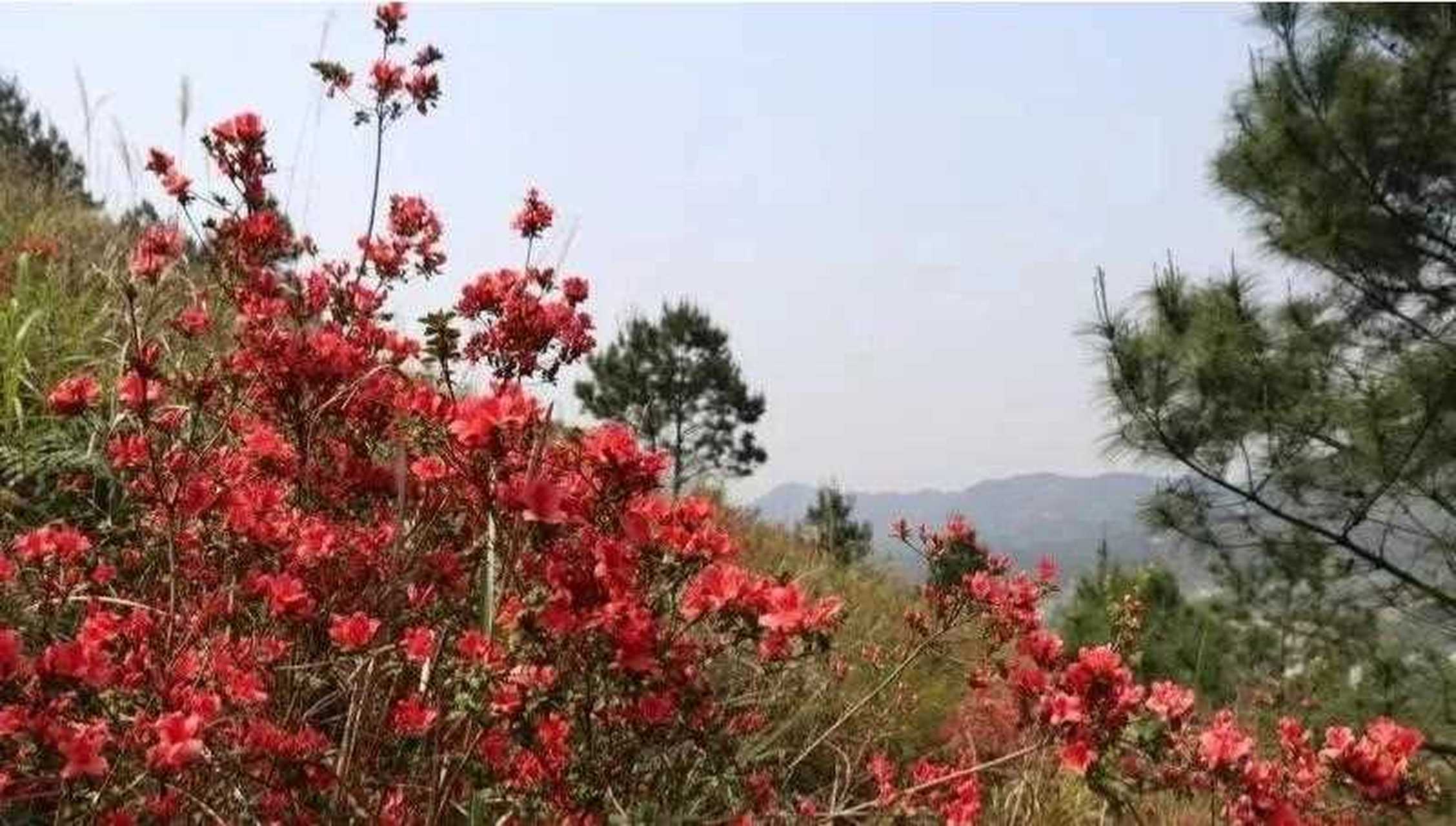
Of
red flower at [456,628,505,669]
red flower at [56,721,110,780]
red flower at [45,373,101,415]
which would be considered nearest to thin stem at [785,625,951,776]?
red flower at [456,628,505,669]

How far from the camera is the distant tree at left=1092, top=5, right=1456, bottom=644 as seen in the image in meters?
7.02

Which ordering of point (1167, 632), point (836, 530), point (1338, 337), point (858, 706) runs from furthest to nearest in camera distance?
1. point (836, 530)
2. point (1167, 632)
3. point (1338, 337)
4. point (858, 706)

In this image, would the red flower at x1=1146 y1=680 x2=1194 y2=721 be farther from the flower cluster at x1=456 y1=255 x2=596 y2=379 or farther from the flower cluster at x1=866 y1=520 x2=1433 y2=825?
the flower cluster at x1=456 y1=255 x2=596 y2=379

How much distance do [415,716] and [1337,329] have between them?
7175 mm

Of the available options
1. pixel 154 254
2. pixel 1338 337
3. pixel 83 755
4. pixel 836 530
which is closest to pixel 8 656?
pixel 83 755

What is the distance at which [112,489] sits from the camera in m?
3.29

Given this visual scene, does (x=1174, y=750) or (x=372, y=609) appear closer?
(x=1174, y=750)

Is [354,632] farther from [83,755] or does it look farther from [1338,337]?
[1338,337]

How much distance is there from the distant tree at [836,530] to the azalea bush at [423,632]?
4202mm

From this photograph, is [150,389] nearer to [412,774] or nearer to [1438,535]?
[412,774]

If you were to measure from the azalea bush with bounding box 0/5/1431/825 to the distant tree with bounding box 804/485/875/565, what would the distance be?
4202 mm

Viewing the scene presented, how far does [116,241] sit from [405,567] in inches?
204

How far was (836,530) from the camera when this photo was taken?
16.2 metres

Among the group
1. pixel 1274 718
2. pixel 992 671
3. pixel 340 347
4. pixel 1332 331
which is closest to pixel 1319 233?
pixel 1332 331
